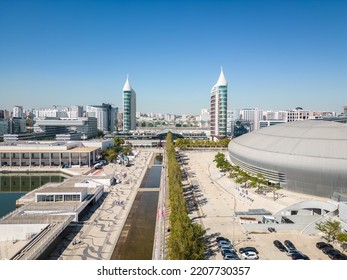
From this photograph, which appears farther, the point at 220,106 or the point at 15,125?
the point at 15,125

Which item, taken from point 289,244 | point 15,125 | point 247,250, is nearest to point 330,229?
point 289,244

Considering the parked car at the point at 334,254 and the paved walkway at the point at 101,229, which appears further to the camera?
the paved walkway at the point at 101,229

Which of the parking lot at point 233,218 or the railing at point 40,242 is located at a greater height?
the railing at point 40,242

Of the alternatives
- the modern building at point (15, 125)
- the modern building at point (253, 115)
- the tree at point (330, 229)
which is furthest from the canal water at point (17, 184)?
Result: the modern building at point (253, 115)

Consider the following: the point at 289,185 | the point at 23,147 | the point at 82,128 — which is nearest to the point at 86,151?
the point at 23,147

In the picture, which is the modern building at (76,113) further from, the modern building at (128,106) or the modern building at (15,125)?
the modern building at (128,106)

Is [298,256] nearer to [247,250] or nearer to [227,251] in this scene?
[247,250]

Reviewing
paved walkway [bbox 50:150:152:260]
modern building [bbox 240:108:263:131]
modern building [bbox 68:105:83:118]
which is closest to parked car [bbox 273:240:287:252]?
paved walkway [bbox 50:150:152:260]
